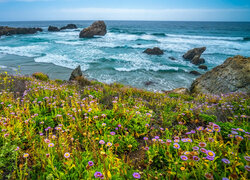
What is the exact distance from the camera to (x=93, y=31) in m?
51.0

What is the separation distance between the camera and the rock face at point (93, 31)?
49.0 meters

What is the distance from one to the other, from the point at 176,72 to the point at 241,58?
9.23 meters

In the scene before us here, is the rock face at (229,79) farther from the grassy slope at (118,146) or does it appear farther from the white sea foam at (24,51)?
the white sea foam at (24,51)

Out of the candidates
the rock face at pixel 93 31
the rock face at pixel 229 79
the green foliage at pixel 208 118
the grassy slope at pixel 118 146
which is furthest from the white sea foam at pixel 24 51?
the green foliage at pixel 208 118

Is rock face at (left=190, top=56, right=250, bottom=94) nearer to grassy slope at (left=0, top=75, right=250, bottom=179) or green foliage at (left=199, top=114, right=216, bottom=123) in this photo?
grassy slope at (left=0, top=75, right=250, bottom=179)

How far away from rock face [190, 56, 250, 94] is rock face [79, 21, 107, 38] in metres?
45.6

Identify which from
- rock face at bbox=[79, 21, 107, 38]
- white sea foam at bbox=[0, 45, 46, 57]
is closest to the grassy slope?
white sea foam at bbox=[0, 45, 46, 57]

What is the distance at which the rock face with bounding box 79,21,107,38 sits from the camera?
49.0 m

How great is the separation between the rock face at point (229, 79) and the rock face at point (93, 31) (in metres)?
45.6

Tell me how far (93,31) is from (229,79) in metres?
48.8

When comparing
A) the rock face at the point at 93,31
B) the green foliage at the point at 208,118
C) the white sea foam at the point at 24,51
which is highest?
the rock face at the point at 93,31

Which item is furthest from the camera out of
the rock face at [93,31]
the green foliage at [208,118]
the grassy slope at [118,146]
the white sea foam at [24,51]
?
the rock face at [93,31]

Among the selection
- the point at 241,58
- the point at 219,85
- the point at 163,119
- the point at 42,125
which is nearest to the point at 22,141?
the point at 42,125

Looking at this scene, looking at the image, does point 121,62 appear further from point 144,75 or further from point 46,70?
point 46,70
